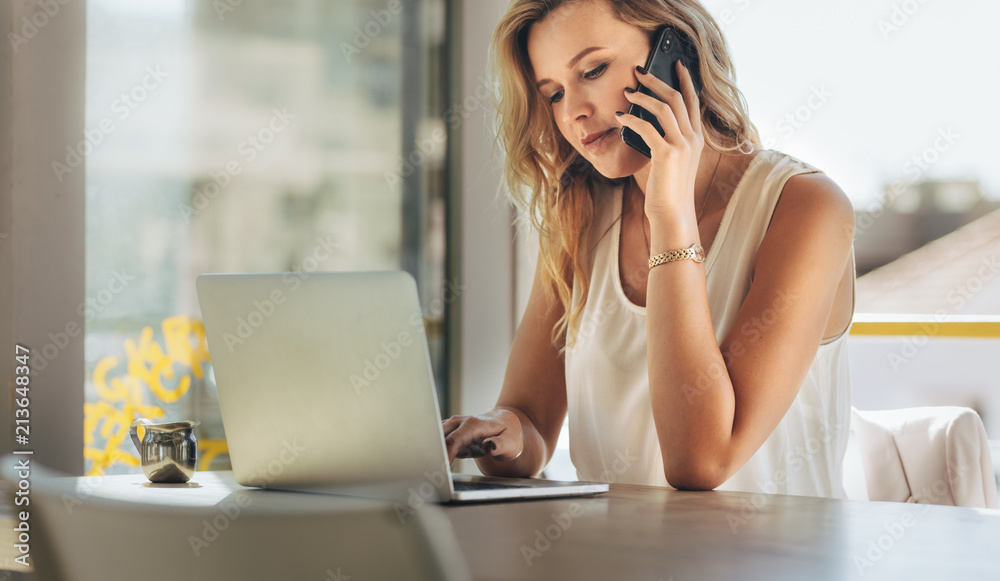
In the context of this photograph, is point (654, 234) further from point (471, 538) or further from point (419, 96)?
point (419, 96)

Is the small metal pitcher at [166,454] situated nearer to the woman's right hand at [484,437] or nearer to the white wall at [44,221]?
the woman's right hand at [484,437]

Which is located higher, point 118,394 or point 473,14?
point 473,14

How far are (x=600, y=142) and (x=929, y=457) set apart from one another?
94 centimetres

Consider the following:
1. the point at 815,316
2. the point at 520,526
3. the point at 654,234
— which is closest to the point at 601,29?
the point at 654,234

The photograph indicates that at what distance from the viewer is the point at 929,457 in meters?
1.70

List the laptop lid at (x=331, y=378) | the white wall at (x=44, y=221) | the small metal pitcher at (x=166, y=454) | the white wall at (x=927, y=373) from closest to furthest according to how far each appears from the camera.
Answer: the laptop lid at (x=331, y=378) → the small metal pitcher at (x=166, y=454) → the white wall at (x=44, y=221) → the white wall at (x=927, y=373)

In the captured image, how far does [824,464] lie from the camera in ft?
4.75

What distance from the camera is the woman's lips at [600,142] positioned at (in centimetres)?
149

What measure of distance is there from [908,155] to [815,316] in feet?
4.70

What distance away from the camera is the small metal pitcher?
46.4 inches

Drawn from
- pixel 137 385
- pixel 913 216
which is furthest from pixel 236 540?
pixel 913 216

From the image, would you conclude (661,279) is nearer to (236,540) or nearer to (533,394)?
(533,394)

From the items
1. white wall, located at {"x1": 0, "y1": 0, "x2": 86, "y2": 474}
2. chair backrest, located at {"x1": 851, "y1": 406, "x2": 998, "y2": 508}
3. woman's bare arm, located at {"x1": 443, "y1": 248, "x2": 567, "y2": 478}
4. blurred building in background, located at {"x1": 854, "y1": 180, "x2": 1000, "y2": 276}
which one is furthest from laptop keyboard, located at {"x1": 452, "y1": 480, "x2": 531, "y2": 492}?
blurred building in background, located at {"x1": 854, "y1": 180, "x2": 1000, "y2": 276}

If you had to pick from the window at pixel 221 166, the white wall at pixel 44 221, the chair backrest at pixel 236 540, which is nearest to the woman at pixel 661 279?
the chair backrest at pixel 236 540
